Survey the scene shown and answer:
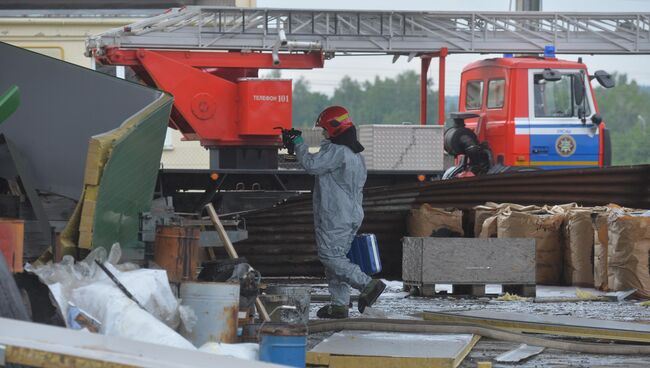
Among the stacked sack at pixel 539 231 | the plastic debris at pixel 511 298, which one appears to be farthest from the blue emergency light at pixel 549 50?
the plastic debris at pixel 511 298

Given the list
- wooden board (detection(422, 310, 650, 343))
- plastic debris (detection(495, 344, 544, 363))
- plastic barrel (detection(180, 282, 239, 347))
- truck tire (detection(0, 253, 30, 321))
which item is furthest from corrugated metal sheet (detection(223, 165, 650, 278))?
truck tire (detection(0, 253, 30, 321))

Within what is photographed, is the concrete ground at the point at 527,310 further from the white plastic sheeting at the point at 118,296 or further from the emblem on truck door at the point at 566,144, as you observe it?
the emblem on truck door at the point at 566,144

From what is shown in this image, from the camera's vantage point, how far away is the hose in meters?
8.08

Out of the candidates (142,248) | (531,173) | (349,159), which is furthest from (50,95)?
(531,173)

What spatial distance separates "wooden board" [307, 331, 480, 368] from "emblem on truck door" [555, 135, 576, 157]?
882cm

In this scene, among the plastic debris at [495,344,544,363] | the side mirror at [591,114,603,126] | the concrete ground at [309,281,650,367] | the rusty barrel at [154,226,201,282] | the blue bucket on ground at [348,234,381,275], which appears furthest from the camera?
the side mirror at [591,114,603,126]

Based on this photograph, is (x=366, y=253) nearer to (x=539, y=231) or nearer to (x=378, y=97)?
(x=539, y=231)

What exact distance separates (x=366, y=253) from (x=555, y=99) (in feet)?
23.8

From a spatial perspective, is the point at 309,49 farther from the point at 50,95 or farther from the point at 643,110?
the point at 643,110

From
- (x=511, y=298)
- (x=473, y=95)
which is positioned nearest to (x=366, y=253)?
Answer: (x=511, y=298)

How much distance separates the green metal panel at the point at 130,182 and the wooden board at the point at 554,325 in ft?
8.37

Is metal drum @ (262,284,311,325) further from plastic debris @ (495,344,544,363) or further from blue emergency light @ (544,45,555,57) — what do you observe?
blue emergency light @ (544,45,555,57)

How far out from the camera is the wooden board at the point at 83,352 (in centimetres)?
448

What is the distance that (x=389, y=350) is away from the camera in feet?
24.6
